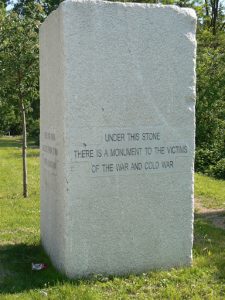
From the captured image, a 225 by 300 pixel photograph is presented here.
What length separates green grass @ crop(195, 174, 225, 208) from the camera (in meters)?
9.83

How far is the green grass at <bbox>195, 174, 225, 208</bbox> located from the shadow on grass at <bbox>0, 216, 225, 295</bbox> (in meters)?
2.74

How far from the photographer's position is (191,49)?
5.16 metres

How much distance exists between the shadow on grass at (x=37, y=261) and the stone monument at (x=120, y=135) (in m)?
0.20

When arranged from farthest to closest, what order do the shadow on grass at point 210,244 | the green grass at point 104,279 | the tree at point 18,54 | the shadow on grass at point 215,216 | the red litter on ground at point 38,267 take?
the tree at point 18,54, the shadow on grass at point 215,216, the shadow on grass at point 210,244, the red litter on ground at point 38,267, the green grass at point 104,279

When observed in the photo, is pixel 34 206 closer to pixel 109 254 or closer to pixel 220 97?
pixel 109 254

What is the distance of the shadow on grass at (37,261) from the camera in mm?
4855

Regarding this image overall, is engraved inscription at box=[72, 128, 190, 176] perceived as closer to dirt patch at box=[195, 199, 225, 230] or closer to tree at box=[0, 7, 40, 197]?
dirt patch at box=[195, 199, 225, 230]

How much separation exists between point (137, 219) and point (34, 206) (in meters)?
4.28

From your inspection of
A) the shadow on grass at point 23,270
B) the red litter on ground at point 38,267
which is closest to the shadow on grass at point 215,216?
the shadow on grass at point 23,270

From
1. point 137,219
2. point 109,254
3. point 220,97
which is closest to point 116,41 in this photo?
point 137,219

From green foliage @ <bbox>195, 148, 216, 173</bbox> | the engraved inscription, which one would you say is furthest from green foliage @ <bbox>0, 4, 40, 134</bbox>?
green foliage @ <bbox>195, 148, 216, 173</bbox>

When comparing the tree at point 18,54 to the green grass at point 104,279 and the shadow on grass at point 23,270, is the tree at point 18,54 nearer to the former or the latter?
the green grass at point 104,279

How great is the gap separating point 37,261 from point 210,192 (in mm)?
6163

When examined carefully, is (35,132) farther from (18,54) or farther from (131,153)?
(131,153)
